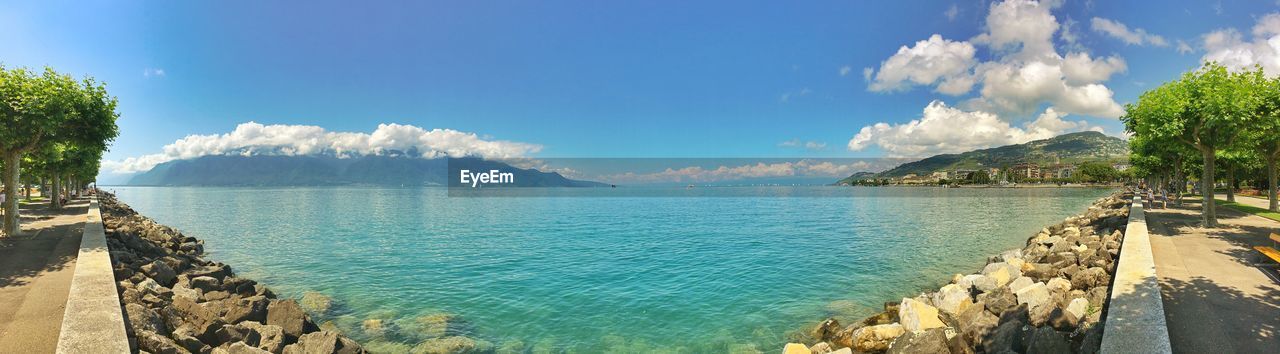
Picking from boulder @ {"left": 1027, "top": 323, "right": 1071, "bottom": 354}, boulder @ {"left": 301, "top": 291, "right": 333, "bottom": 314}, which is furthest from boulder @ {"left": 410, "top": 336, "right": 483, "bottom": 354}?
boulder @ {"left": 1027, "top": 323, "right": 1071, "bottom": 354}

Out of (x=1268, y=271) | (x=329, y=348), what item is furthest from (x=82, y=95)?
(x=1268, y=271)

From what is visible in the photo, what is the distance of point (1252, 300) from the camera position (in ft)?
32.6

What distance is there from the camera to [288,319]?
11.6 metres

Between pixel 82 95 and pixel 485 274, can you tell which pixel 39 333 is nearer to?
pixel 485 274

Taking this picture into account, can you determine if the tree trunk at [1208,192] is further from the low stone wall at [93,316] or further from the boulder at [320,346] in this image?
the low stone wall at [93,316]

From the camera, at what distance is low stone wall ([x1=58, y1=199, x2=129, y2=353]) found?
24.7 feet

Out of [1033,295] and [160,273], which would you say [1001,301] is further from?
[160,273]

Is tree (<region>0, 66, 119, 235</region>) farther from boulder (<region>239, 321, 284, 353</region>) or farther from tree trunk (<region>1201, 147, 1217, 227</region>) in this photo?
tree trunk (<region>1201, 147, 1217, 227</region>)

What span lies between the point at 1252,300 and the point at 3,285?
26.9 metres

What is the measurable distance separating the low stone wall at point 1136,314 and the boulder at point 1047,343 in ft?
1.91

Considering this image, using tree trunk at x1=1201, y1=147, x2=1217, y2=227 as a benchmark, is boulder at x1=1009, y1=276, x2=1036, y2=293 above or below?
below

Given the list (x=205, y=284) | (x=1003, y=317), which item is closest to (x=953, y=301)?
(x=1003, y=317)

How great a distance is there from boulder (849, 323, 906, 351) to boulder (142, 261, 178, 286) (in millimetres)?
18548

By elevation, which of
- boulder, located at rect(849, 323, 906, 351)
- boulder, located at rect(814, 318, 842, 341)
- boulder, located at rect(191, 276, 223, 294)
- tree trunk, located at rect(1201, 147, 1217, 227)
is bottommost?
boulder, located at rect(814, 318, 842, 341)
